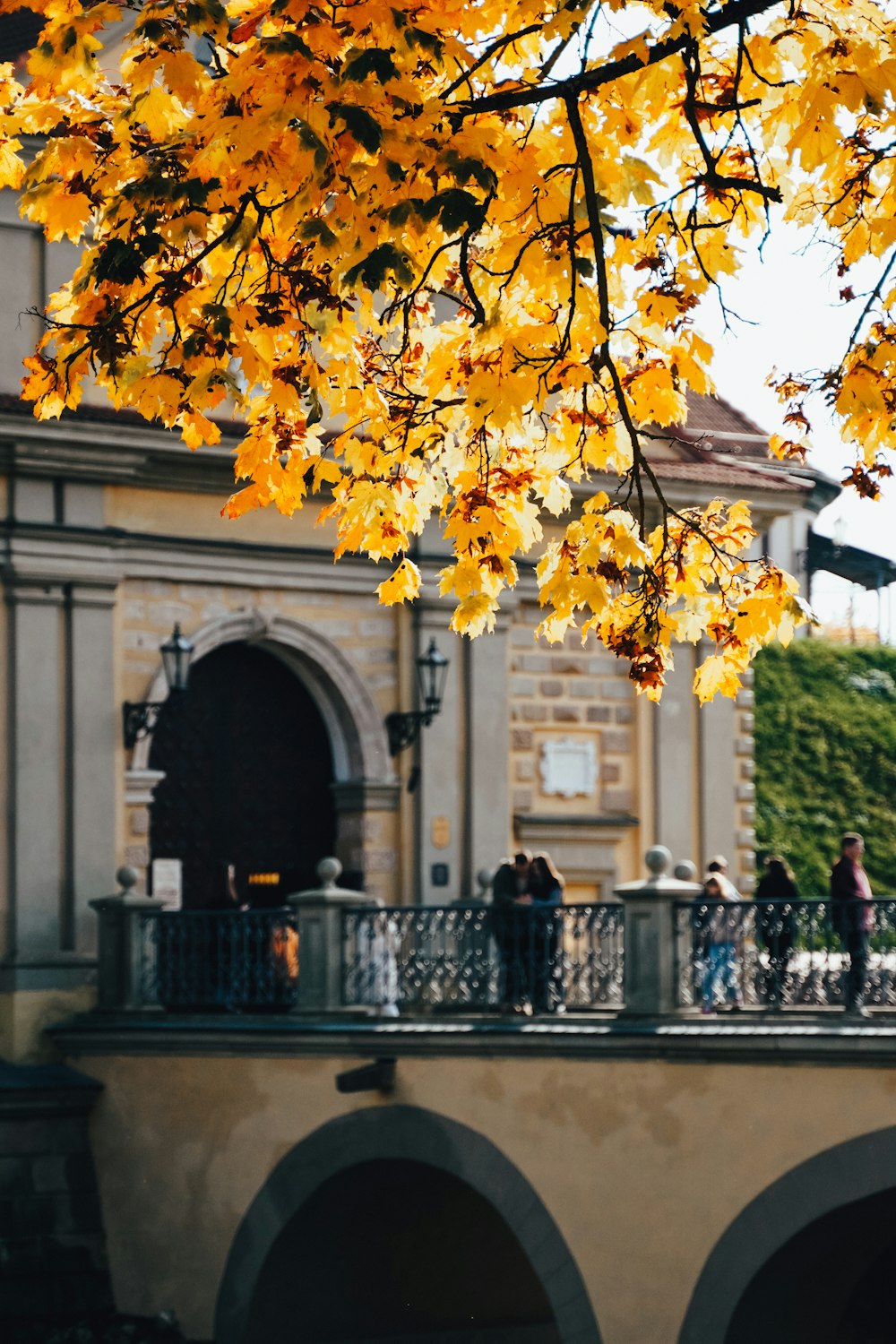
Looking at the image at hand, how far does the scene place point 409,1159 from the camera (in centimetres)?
1650

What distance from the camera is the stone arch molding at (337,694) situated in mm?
20344

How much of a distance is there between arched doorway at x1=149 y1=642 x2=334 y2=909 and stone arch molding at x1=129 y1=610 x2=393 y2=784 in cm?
15

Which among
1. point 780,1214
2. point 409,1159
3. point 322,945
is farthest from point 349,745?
point 780,1214

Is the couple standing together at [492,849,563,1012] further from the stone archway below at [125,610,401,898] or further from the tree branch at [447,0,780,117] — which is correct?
the tree branch at [447,0,780,117]

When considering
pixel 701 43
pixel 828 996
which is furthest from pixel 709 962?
pixel 701 43

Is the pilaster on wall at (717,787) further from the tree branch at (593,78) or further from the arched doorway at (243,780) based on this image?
the tree branch at (593,78)

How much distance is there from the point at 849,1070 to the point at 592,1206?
85.5 inches

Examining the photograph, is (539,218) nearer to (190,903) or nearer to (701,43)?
(701,43)

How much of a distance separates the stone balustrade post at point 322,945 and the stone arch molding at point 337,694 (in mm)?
3438

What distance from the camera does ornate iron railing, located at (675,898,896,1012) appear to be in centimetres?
1396

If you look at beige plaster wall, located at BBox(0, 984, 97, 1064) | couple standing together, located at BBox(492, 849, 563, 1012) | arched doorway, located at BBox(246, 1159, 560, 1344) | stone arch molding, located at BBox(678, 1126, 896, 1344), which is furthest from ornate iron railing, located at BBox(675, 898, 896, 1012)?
beige plaster wall, located at BBox(0, 984, 97, 1064)

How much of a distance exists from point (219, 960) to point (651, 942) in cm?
419

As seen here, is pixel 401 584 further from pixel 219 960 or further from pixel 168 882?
pixel 168 882

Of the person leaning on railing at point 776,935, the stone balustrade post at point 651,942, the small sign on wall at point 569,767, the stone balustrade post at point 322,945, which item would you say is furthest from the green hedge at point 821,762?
the person leaning on railing at point 776,935
